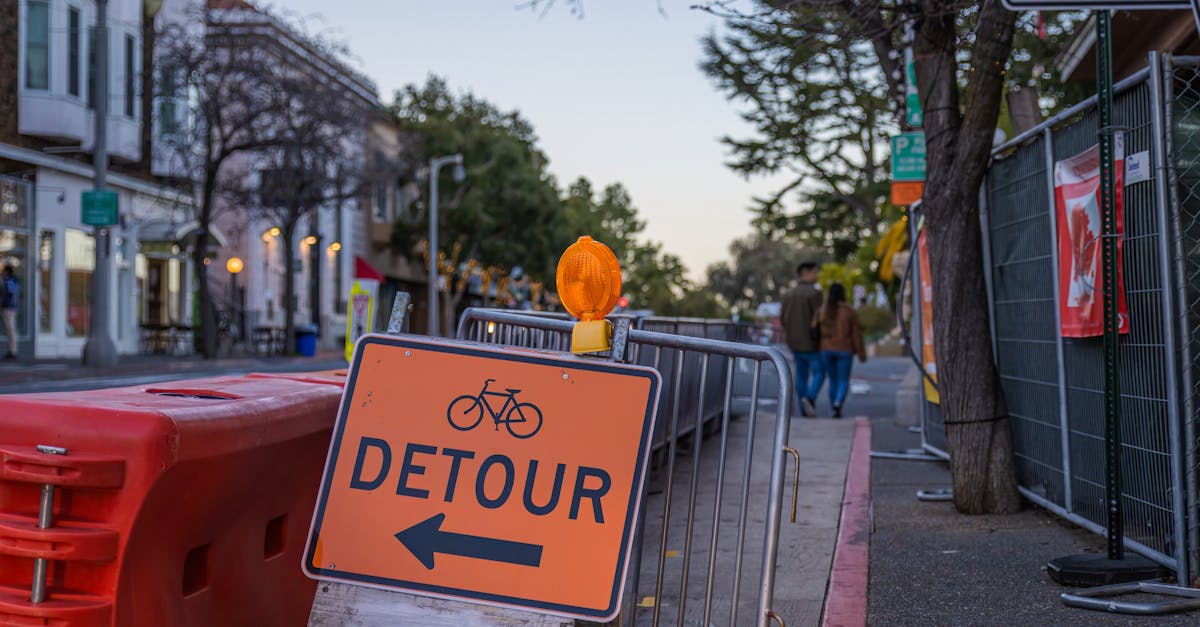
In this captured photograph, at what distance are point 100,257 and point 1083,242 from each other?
21554 mm

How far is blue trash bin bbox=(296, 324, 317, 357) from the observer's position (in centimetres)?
3403

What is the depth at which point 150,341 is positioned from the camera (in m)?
33.6

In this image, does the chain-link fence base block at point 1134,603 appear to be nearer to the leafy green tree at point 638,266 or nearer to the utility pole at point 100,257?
the utility pole at point 100,257

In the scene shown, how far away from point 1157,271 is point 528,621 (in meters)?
3.69

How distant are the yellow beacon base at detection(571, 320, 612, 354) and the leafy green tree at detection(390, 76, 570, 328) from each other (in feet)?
149

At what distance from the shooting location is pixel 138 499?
3246 mm

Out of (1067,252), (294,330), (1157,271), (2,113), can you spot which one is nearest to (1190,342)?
(1157,271)

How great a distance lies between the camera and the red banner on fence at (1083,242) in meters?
6.00

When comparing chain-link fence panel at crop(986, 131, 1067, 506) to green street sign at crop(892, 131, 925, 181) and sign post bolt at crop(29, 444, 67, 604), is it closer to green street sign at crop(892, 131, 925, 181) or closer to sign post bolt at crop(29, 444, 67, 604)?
green street sign at crop(892, 131, 925, 181)

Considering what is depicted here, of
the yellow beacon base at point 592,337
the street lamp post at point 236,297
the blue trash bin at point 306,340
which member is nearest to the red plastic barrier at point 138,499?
the yellow beacon base at point 592,337

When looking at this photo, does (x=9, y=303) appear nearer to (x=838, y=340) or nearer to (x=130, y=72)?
(x=130, y=72)

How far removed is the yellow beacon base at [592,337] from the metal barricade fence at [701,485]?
149 mm

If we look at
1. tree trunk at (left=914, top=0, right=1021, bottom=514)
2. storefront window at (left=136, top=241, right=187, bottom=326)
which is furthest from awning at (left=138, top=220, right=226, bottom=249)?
tree trunk at (left=914, top=0, right=1021, bottom=514)

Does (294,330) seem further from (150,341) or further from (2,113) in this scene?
(2,113)
